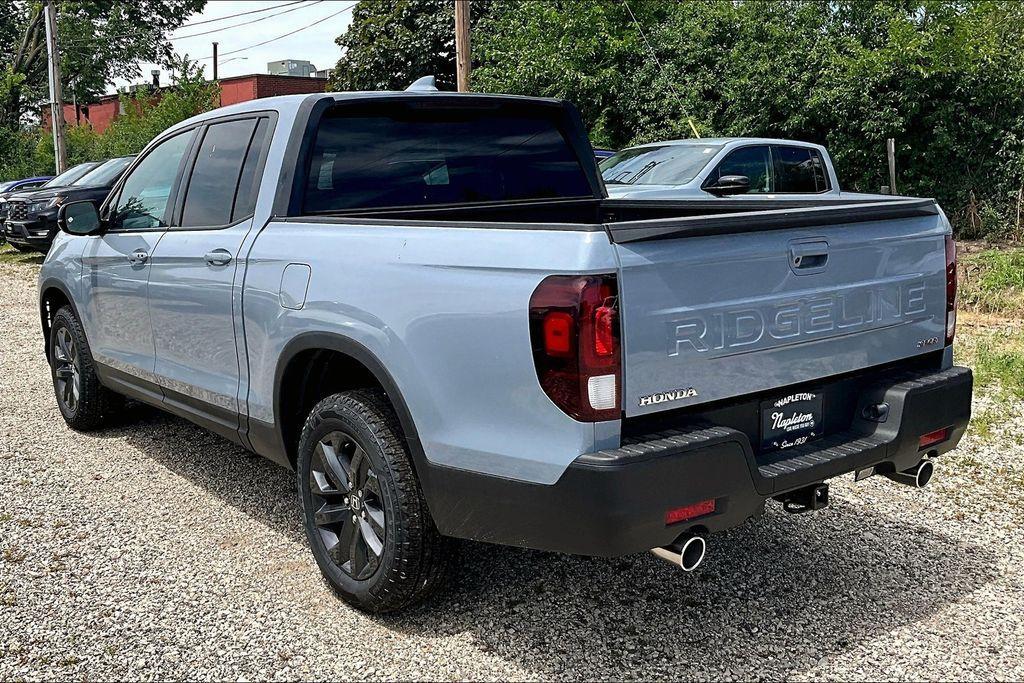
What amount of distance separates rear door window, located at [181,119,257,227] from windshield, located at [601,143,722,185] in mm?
5986

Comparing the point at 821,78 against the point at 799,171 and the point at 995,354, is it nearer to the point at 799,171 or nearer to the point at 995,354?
the point at 799,171

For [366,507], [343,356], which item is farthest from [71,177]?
[366,507]

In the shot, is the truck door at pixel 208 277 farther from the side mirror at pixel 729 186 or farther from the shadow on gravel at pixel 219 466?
the side mirror at pixel 729 186

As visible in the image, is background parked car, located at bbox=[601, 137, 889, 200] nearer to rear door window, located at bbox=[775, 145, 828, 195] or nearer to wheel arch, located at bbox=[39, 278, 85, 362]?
rear door window, located at bbox=[775, 145, 828, 195]

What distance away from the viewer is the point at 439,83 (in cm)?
3161

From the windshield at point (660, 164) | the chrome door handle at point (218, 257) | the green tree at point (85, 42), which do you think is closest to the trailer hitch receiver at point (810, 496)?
the chrome door handle at point (218, 257)

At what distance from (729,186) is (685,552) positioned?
21.9ft

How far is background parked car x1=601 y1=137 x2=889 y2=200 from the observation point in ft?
32.0

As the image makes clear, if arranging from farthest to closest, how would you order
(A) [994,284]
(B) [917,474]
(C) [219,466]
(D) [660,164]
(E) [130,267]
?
1. (A) [994,284]
2. (D) [660,164]
3. (C) [219,466]
4. (E) [130,267]
5. (B) [917,474]

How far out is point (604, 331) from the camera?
2.86m

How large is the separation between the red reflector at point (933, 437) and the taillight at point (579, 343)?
1377 mm

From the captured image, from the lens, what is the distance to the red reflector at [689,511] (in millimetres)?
2955

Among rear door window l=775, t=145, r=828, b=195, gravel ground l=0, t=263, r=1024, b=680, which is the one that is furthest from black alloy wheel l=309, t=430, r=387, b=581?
rear door window l=775, t=145, r=828, b=195

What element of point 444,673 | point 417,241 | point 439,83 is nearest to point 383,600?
Result: point 444,673
